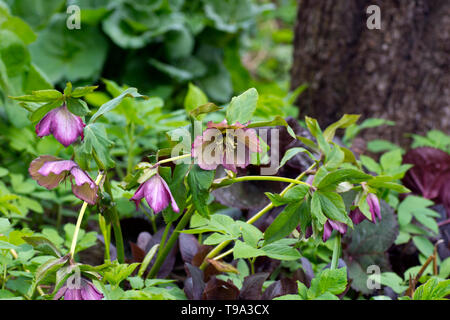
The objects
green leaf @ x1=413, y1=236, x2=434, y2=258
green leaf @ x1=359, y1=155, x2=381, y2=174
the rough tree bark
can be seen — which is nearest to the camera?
green leaf @ x1=413, y1=236, x2=434, y2=258

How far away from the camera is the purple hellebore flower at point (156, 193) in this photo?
68cm

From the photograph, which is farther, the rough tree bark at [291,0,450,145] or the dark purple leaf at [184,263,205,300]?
the rough tree bark at [291,0,450,145]

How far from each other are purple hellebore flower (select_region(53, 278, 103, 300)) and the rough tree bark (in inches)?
55.4

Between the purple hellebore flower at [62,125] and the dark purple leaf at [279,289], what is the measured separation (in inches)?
17.2

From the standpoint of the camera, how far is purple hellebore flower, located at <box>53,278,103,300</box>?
66 cm

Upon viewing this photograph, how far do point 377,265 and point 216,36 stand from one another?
2.22 m

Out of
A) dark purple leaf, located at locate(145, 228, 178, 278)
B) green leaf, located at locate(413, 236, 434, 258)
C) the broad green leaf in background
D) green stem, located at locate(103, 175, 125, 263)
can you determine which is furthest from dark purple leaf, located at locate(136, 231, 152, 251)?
the broad green leaf in background

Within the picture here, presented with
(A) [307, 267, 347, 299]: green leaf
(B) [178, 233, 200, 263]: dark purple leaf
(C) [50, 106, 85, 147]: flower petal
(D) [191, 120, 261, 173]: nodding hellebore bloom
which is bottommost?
(B) [178, 233, 200, 263]: dark purple leaf

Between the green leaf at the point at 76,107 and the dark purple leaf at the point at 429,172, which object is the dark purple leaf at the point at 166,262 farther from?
the dark purple leaf at the point at 429,172

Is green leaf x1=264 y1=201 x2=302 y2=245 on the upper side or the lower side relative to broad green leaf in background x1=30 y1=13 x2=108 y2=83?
lower

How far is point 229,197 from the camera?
1082mm

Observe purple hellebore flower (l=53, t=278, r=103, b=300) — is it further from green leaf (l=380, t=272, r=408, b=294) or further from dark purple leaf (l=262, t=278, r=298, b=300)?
green leaf (l=380, t=272, r=408, b=294)

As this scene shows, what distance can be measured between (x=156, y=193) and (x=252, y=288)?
304mm
